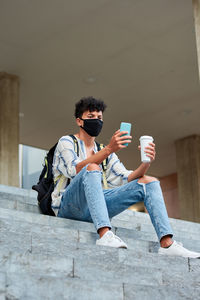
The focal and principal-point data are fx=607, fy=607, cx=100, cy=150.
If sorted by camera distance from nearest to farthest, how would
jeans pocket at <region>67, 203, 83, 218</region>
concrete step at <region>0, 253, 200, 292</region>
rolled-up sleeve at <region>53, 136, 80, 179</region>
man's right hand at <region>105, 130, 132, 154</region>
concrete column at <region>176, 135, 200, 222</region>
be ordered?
concrete step at <region>0, 253, 200, 292</region> → man's right hand at <region>105, 130, 132, 154</region> → jeans pocket at <region>67, 203, 83, 218</region> → rolled-up sleeve at <region>53, 136, 80, 179</region> → concrete column at <region>176, 135, 200, 222</region>

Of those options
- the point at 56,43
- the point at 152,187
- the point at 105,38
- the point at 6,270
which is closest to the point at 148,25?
the point at 105,38

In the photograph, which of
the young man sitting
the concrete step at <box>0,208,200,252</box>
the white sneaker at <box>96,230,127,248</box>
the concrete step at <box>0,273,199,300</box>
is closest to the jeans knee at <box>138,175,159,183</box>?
the young man sitting

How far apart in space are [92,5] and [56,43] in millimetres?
1585

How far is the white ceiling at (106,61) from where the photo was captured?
1107 centimetres

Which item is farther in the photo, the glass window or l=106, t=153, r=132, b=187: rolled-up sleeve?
the glass window

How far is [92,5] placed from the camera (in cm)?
1086

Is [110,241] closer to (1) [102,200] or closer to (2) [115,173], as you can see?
(1) [102,200]

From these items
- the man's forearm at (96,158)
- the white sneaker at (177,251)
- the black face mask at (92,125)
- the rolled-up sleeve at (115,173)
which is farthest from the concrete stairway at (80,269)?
the black face mask at (92,125)

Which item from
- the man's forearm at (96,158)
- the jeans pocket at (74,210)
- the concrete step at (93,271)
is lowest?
the concrete step at (93,271)

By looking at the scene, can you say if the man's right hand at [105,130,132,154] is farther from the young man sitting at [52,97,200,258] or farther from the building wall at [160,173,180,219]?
the building wall at [160,173,180,219]

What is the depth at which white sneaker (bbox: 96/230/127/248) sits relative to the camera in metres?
4.76

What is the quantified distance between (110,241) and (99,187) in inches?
22.3

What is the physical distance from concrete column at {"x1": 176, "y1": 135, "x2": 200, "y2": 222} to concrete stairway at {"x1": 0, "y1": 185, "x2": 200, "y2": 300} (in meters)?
12.3

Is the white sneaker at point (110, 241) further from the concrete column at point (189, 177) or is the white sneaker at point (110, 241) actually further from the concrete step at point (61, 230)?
the concrete column at point (189, 177)
